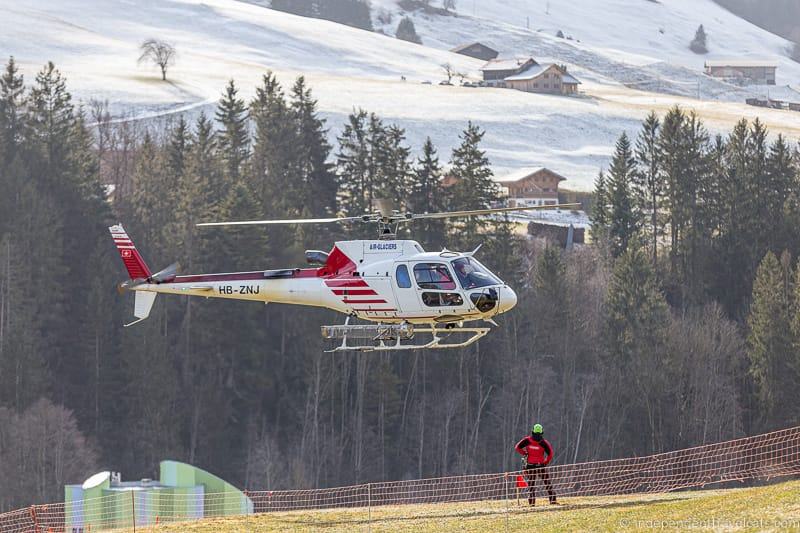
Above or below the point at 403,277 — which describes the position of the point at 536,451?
below

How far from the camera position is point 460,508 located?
28562mm

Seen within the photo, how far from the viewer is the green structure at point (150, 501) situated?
4222cm

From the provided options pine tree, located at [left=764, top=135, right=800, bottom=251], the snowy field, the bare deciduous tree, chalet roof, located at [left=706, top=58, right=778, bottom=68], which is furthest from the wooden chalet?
pine tree, located at [left=764, top=135, right=800, bottom=251]

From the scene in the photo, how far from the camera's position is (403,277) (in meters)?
31.4

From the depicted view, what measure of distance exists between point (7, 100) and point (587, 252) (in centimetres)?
3086

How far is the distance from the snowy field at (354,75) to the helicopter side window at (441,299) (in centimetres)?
7701

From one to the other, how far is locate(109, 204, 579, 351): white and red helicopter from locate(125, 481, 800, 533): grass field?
3604 millimetres

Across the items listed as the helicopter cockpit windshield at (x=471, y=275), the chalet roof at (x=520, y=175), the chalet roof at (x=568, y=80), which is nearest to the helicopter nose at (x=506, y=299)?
the helicopter cockpit windshield at (x=471, y=275)

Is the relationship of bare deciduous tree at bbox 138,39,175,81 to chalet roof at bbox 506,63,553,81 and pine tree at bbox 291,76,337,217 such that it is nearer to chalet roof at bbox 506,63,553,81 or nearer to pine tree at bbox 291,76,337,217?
chalet roof at bbox 506,63,553,81

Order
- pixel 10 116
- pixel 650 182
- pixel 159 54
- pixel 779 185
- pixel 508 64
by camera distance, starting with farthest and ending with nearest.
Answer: pixel 508 64
pixel 159 54
pixel 650 182
pixel 779 185
pixel 10 116

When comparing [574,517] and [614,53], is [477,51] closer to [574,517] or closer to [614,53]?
[614,53]

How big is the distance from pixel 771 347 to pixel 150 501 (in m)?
33.6

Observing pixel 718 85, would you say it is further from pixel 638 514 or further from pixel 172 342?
pixel 638 514

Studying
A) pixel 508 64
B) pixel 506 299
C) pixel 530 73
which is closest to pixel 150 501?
pixel 506 299
